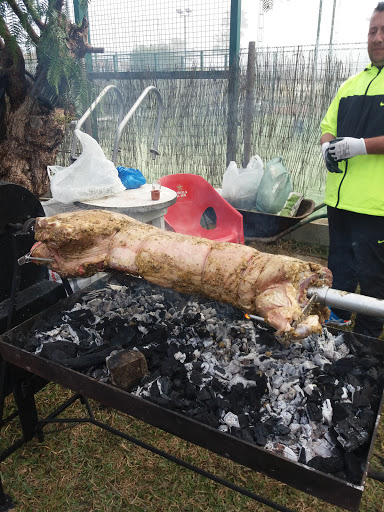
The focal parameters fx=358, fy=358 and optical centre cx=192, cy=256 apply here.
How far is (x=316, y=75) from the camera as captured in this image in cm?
486

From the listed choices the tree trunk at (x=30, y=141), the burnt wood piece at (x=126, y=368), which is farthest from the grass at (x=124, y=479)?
the tree trunk at (x=30, y=141)

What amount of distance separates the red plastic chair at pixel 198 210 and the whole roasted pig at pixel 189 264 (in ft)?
7.83

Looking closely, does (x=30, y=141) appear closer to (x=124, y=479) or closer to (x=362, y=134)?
(x=362, y=134)

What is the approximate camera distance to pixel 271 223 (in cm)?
468

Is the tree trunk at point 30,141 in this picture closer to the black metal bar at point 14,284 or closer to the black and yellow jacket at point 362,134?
the black metal bar at point 14,284

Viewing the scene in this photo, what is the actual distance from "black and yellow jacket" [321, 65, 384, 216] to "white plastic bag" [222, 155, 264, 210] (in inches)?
74.2

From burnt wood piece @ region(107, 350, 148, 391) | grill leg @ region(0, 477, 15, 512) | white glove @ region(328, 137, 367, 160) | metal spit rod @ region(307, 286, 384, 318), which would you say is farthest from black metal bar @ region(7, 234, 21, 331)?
white glove @ region(328, 137, 367, 160)

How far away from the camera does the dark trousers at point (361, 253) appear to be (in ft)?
9.59

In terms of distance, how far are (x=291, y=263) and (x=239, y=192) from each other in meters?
3.53

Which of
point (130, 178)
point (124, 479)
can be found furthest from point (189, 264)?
point (130, 178)

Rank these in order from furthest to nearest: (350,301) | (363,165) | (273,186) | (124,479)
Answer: (273,186), (363,165), (124,479), (350,301)

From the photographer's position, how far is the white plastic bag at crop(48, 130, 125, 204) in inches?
124

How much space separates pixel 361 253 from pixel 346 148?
872mm

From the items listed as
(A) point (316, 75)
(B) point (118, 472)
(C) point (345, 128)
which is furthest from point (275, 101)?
(B) point (118, 472)
